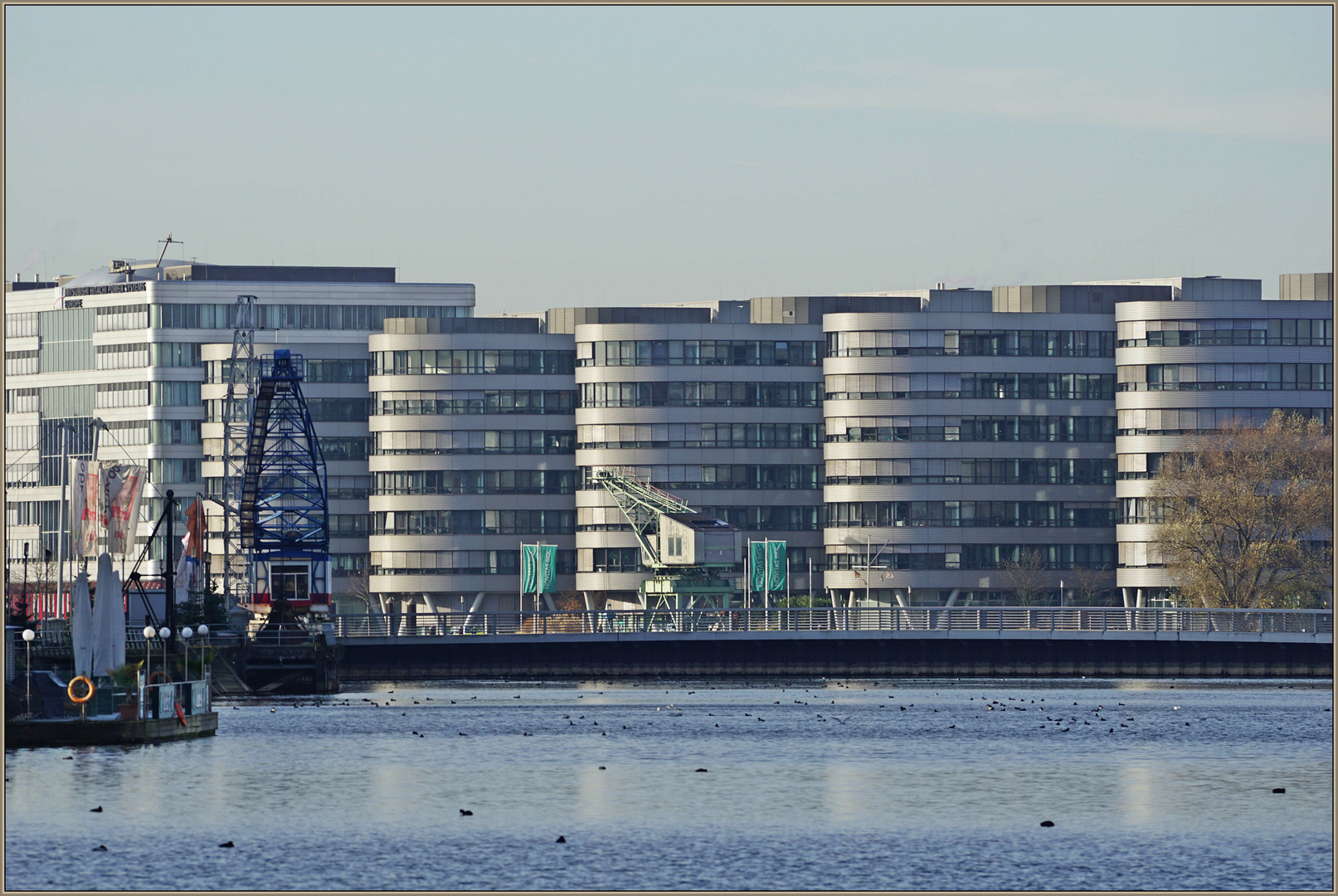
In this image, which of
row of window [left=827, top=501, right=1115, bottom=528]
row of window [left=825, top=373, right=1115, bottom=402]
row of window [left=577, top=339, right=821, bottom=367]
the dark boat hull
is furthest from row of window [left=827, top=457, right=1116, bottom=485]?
the dark boat hull

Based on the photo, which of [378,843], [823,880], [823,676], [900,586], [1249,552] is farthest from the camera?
[900,586]

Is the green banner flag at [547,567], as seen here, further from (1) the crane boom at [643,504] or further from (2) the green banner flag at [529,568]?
(1) the crane boom at [643,504]

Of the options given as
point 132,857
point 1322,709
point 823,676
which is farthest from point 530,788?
point 823,676

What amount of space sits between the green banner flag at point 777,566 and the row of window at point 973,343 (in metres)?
17.8

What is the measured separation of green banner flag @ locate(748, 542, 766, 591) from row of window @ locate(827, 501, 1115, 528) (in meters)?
8.60

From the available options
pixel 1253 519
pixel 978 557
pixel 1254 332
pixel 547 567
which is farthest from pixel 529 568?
pixel 1254 332

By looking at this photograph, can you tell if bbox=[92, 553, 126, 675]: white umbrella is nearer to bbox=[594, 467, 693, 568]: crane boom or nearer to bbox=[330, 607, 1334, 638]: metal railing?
bbox=[330, 607, 1334, 638]: metal railing

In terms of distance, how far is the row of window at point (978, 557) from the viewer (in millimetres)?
194250

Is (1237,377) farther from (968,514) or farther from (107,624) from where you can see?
(107,624)

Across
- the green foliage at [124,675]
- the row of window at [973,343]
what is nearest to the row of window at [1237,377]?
the row of window at [973,343]

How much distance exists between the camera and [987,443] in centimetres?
19525

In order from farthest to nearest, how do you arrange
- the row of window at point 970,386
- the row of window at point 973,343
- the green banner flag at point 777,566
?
1. the row of window at point 970,386
2. the row of window at point 973,343
3. the green banner flag at point 777,566

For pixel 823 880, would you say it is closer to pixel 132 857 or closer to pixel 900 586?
pixel 132 857

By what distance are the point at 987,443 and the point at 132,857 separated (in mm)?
153378
